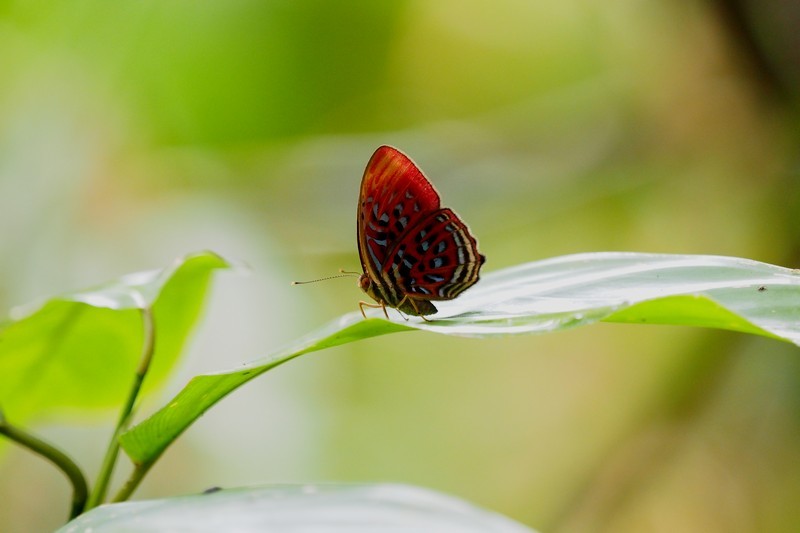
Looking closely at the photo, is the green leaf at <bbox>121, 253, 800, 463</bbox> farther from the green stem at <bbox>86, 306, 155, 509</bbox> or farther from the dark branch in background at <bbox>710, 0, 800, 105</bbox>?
the dark branch in background at <bbox>710, 0, 800, 105</bbox>

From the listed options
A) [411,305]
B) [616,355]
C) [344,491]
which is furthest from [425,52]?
[344,491]

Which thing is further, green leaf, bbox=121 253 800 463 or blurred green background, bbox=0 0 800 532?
blurred green background, bbox=0 0 800 532

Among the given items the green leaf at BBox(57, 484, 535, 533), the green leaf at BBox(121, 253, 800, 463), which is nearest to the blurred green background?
the green leaf at BBox(121, 253, 800, 463)

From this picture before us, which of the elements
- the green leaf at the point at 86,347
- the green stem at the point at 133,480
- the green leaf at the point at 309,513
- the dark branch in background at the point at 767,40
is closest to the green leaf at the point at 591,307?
the green stem at the point at 133,480

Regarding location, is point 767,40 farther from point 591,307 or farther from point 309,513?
point 309,513

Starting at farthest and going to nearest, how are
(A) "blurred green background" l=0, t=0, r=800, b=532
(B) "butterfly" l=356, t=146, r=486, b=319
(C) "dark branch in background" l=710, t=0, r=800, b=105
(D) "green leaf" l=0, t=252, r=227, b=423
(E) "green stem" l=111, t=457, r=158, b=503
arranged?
1. (A) "blurred green background" l=0, t=0, r=800, b=532
2. (C) "dark branch in background" l=710, t=0, r=800, b=105
3. (B) "butterfly" l=356, t=146, r=486, b=319
4. (D) "green leaf" l=0, t=252, r=227, b=423
5. (E) "green stem" l=111, t=457, r=158, b=503

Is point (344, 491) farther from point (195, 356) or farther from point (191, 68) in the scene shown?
point (191, 68)
